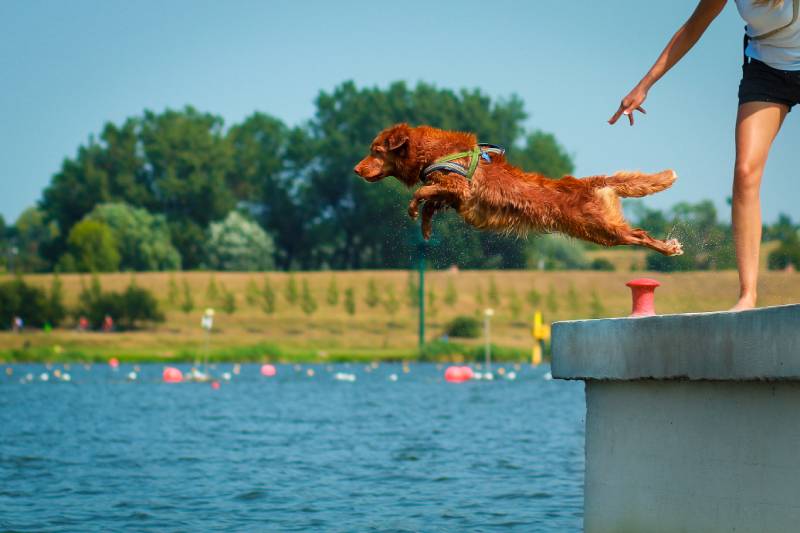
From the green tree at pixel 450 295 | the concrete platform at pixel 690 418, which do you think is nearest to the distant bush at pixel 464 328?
the green tree at pixel 450 295

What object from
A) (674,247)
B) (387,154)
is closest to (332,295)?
(387,154)

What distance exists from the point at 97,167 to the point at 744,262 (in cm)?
13179

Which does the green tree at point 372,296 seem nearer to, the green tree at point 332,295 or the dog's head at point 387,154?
the green tree at point 332,295

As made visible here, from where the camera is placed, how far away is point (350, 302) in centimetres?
9531

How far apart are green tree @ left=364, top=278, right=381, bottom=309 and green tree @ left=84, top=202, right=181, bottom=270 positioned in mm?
27897

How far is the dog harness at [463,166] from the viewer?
6.34 m

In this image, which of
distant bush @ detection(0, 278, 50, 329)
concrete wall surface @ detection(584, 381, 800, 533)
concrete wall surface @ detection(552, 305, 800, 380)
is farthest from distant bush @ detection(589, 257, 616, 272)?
concrete wall surface @ detection(552, 305, 800, 380)

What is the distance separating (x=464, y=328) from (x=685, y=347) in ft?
268

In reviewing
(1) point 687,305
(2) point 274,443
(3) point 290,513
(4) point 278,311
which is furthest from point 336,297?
(3) point 290,513

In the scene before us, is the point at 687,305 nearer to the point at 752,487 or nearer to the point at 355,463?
the point at 355,463

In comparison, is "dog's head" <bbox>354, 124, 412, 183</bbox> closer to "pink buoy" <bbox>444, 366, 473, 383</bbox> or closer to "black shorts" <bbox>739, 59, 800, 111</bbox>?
"black shorts" <bbox>739, 59, 800, 111</bbox>

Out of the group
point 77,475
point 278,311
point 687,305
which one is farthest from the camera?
point 278,311

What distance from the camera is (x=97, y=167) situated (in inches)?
5217

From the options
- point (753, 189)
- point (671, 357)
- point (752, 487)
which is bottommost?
point (752, 487)
